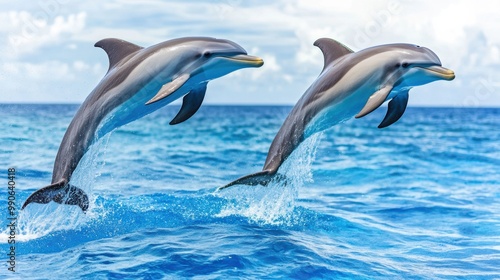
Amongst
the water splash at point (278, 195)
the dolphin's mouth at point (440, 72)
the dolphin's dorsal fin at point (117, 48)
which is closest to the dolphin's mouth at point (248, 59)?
the dolphin's dorsal fin at point (117, 48)

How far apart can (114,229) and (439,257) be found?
16.2 feet

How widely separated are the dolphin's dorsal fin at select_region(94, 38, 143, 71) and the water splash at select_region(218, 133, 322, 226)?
252cm

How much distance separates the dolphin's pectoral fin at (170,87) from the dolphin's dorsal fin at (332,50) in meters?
2.16

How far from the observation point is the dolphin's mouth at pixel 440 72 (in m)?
8.05

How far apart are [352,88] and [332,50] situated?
36.2 inches

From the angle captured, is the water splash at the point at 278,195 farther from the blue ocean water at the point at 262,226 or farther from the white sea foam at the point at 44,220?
the white sea foam at the point at 44,220

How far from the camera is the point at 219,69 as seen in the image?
7.91m

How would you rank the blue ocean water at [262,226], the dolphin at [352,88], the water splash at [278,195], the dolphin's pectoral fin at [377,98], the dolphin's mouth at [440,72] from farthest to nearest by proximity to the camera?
the water splash at [278,195]
the blue ocean water at [262,226]
the dolphin at [352,88]
the dolphin's mouth at [440,72]
the dolphin's pectoral fin at [377,98]

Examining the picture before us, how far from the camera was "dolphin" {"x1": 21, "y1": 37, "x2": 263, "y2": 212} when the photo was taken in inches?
309

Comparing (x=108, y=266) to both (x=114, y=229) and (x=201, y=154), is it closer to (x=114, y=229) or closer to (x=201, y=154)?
(x=114, y=229)

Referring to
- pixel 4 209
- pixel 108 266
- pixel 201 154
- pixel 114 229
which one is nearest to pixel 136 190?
pixel 4 209

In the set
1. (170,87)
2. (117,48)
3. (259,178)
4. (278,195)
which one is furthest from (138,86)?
(278,195)

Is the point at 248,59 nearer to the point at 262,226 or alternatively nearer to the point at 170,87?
the point at 170,87

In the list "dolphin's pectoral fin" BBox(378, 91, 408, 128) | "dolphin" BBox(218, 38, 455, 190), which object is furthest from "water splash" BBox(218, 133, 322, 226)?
"dolphin's pectoral fin" BBox(378, 91, 408, 128)
